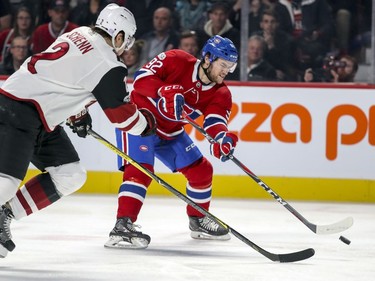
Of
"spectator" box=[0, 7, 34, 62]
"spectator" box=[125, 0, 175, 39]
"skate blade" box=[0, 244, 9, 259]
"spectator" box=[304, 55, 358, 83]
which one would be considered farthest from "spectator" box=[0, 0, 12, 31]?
"skate blade" box=[0, 244, 9, 259]

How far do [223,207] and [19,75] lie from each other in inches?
100

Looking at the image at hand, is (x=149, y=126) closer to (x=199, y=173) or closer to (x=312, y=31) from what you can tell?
(x=199, y=173)

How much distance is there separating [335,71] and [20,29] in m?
2.26

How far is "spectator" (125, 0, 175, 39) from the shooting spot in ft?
23.9

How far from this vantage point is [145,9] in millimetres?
7293

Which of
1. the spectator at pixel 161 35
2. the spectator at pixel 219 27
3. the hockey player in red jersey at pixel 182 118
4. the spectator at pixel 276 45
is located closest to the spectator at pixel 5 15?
the spectator at pixel 161 35

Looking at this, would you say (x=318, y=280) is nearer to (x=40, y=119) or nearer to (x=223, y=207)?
(x=40, y=119)

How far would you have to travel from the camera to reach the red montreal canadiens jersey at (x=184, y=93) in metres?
5.02

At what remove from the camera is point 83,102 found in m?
4.21

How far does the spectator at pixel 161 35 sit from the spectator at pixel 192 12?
0.08 metres

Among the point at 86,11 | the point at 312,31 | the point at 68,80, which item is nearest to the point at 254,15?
the point at 312,31

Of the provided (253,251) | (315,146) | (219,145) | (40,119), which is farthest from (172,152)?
(315,146)

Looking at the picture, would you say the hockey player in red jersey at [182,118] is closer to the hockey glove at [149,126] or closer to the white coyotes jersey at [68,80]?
the hockey glove at [149,126]

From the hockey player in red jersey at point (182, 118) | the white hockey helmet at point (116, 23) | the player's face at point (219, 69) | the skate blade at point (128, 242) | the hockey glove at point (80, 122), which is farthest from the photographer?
the player's face at point (219, 69)
